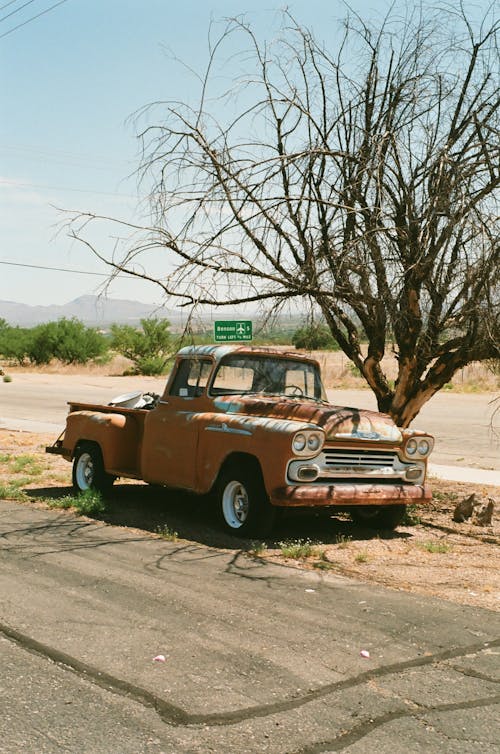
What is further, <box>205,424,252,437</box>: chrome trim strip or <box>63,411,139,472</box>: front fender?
<box>63,411,139,472</box>: front fender

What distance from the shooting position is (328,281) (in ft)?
33.5

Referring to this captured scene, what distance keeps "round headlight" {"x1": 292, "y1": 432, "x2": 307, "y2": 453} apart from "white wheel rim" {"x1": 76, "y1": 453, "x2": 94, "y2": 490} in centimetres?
385

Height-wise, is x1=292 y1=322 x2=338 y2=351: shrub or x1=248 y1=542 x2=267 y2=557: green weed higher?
x1=292 y1=322 x2=338 y2=351: shrub

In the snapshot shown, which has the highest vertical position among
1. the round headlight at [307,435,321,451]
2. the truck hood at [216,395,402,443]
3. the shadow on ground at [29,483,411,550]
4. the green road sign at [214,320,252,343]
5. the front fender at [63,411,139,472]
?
the green road sign at [214,320,252,343]

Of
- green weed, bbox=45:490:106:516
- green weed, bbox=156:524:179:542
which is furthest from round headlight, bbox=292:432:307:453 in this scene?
green weed, bbox=45:490:106:516

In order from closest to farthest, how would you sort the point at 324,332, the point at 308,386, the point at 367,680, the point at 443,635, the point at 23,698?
the point at 23,698 → the point at 367,680 → the point at 443,635 → the point at 308,386 → the point at 324,332

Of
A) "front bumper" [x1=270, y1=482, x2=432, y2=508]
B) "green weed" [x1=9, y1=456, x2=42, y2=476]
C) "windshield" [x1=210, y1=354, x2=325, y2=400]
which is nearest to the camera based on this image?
"front bumper" [x1=270, y1=482, x2=432, y2=508]

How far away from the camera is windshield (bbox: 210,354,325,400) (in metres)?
10.4

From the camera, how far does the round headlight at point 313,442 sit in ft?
29.3

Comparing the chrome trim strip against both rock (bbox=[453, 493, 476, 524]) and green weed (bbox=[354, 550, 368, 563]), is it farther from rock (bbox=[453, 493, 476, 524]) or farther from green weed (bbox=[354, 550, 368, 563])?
rock (bbox=[453, 493, 476, 524])

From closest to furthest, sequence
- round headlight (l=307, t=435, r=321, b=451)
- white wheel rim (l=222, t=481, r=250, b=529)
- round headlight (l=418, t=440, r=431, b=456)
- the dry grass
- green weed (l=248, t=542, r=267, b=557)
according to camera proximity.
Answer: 1. green weed (l=248, t=542, r=267, b=557)
2. round headlight (l=307, t=435, r=321, b=451)
3. white wheel rim (l=222, t=481, r=250, b=529)
4. round headlight (l=418, t=440, r=431, b=456)
5. the dry grass

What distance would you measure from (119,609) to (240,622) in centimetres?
87

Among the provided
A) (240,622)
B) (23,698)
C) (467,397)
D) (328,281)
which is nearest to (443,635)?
(240,622)

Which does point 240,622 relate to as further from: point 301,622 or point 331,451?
point 331,451
